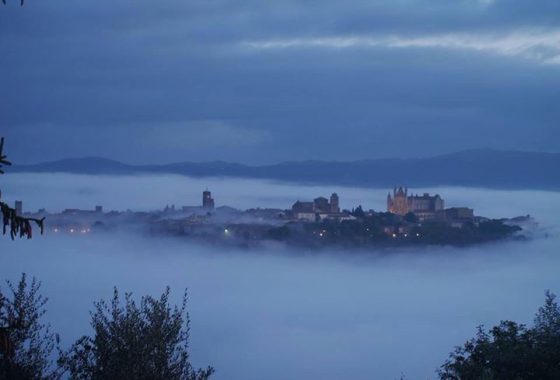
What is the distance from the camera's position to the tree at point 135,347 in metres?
10.5

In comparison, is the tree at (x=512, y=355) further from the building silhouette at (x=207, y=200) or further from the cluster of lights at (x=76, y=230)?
the building silhouette at (x=207, y=200)

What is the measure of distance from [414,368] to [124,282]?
107 feet

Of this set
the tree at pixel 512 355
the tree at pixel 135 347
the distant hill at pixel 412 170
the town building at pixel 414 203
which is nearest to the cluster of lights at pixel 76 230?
the distant hill at pixel 412 170

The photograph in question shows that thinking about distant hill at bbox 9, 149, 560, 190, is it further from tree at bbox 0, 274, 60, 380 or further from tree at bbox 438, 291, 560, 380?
tree at bbox 0, 274, 60, 380

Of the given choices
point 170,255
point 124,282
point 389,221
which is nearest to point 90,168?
point 170,255

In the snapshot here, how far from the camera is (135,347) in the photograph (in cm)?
1067

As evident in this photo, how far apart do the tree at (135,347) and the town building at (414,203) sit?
9018 cm

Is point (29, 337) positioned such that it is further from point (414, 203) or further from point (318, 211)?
point (414, 203)

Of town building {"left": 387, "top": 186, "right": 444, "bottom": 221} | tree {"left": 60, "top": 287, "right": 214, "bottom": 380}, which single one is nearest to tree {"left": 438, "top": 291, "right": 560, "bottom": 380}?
tree {"left": 60, "top": 287, "right": 214, "bottom": 380}

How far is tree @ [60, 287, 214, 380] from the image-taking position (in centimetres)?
1050

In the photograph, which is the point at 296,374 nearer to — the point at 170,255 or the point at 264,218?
the point at 170,255

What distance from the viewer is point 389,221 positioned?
92438 mm

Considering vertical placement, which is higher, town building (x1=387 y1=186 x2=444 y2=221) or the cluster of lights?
town building (x1=387 y1=186 x2=444 y2=221)

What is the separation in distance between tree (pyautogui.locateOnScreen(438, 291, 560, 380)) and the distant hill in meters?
77.0
